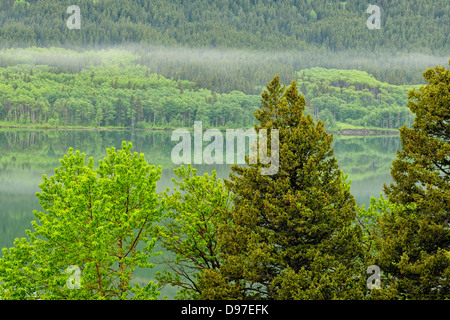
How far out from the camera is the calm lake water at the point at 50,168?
59.4 m

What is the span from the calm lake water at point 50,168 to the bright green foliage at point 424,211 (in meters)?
22.3

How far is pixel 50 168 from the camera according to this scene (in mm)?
106062

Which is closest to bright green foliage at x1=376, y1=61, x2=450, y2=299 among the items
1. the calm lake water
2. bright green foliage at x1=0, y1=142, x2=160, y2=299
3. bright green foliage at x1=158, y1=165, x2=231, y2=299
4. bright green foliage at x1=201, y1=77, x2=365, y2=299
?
bright green foliage at x1=201, y1=77, x2=365, y2=299

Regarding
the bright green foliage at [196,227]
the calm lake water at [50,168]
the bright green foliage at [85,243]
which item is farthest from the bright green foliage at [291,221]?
the calm lake water at [50,168]

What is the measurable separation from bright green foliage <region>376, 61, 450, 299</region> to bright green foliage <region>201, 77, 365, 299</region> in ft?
5.78

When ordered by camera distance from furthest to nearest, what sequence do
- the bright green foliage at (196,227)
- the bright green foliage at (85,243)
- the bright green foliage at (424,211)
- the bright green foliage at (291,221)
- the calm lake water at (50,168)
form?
the calm lake water at (50,168) → the bright green foliage at (196,227) → the bright green foliage at (85,243) → the bright green foliage at (291,221) → the bright green foliage at (424,211)

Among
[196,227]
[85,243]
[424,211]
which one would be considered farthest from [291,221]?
[85,243]

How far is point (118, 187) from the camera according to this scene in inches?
873

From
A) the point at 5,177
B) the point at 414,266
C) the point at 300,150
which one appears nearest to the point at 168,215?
the point at 300,150

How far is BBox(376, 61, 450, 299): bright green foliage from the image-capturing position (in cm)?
1630

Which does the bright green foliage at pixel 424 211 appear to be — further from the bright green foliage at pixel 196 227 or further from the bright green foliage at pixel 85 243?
the bright green foliage at pixel 85 243

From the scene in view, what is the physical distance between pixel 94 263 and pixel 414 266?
426 inches

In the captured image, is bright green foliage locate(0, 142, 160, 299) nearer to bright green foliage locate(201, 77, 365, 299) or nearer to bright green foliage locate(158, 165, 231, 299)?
bright green foliage locate(158, 165, 231, 299)
